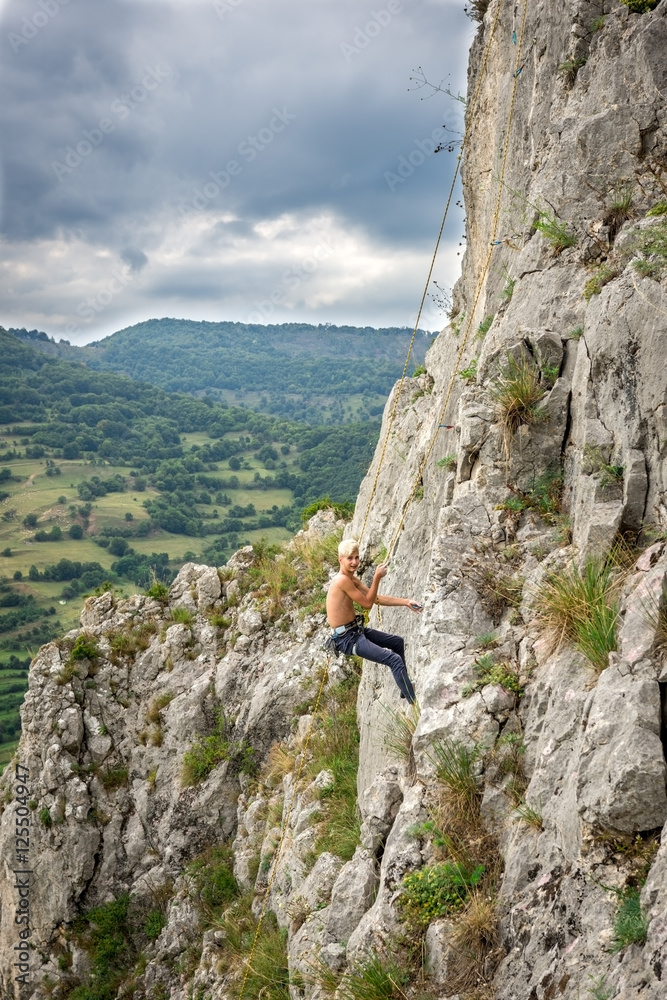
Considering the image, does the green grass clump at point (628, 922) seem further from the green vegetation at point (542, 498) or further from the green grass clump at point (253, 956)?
the green grass clump at point (253, 956)

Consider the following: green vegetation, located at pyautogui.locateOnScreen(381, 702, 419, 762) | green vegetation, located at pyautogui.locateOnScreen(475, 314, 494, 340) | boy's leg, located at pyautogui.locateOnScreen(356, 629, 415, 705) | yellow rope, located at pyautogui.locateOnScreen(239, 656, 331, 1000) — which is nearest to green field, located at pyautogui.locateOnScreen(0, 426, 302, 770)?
yellow rope, located at pyautogui.locateOnScreen(239, 656, 331, 1000)

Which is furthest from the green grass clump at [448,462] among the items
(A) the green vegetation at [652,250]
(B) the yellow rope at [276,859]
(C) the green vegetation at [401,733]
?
(B) the yellow rope at [276,859]

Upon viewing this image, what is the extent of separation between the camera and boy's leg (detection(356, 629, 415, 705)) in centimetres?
790

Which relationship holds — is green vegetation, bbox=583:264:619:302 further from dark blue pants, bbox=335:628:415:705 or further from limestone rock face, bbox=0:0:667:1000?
dark blue pants, bbox=335:628:415:705

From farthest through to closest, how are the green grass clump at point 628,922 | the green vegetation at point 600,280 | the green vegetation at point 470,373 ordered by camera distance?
1. the green vegetation at point 470,373
2. the green vegetation at point 600,280
3. the green grass clump at point 628,922

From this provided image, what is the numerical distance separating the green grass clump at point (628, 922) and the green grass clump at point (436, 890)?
57.0 inches

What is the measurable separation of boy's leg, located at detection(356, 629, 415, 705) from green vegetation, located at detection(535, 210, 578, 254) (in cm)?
543

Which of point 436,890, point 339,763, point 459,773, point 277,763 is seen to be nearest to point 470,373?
point 459,773

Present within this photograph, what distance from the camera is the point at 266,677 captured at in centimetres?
1527

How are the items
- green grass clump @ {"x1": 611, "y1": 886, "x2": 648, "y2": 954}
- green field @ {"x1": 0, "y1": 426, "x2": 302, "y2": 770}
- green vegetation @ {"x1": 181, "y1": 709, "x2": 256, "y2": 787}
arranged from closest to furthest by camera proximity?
1. green grass clump @ {"x1": 611, "y1": 886, "x2": 648, "y2": 954}
2. green vegetation @ {"x1": 181, "y1": 709, "x2": 256, "y2": 787}
3. green field @ {"x1": 0, "y1": 426, "x2": 302, "y2": 770}

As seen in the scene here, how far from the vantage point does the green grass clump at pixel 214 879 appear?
1323 centimetres

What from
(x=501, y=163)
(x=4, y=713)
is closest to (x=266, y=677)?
(x=501, y=163)

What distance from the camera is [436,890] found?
5.40m

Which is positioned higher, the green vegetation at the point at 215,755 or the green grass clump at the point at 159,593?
the green grass clump at the point at 159,593
